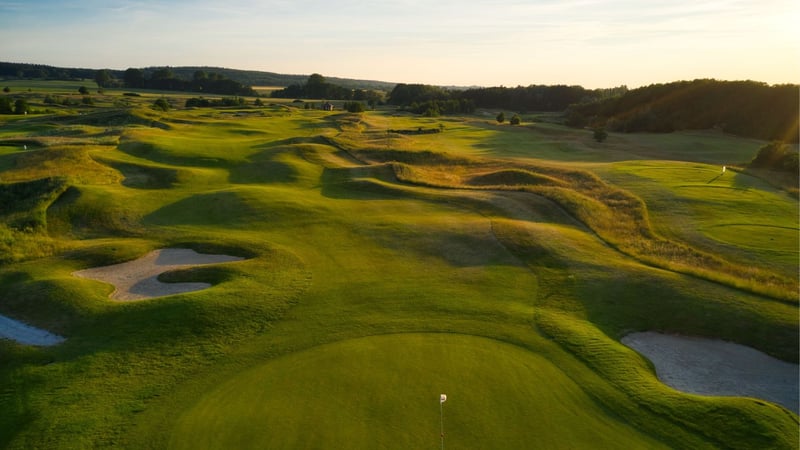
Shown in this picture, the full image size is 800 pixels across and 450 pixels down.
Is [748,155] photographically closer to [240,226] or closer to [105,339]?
[240,226]

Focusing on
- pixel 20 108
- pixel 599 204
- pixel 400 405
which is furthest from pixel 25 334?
pixel 20 108

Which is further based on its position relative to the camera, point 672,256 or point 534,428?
point 672,256

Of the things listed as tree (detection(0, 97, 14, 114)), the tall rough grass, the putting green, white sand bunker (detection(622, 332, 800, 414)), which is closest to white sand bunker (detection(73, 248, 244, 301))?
the putting green

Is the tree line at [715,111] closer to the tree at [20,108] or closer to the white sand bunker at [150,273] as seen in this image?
the white sand bunker at [150,273]

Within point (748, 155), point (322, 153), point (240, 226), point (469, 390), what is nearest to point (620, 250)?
point (469, 390)

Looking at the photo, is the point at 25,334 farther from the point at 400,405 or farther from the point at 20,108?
the point at 20,108

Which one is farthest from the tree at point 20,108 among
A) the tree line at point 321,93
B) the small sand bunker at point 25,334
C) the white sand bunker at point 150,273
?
the tree line at point 321,93

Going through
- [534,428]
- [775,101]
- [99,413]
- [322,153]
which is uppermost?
[775,101]
